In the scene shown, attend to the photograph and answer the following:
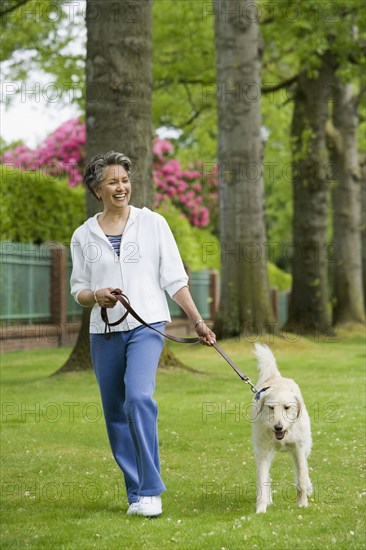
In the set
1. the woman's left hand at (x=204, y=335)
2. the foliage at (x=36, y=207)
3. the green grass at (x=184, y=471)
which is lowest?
the green grass at (x=184, y=471)

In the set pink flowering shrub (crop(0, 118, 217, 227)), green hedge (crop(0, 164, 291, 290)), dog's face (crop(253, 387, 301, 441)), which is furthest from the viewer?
pink flowering shrub (crop(0, 118, 217, 227))

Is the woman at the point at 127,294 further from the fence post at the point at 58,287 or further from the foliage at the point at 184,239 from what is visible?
the foliage at the point at 184,239

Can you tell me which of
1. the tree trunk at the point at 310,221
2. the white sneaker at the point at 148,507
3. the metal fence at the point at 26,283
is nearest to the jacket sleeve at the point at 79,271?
the white sneaker at the point at 148,507

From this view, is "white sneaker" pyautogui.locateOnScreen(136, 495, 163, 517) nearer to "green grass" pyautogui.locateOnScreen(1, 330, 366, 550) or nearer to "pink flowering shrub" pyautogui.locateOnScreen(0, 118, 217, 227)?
"green grass" pyautogui.locateOnScreen(1, 330, 366, 550)

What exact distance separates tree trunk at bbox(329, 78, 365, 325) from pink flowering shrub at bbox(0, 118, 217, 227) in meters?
6.16

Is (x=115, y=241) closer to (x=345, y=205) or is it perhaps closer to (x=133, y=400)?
(x=133, y=400)

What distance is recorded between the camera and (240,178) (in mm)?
18844

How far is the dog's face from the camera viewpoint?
640cm

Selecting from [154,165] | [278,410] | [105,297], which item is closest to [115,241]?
[105,297]

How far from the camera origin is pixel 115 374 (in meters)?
6.19

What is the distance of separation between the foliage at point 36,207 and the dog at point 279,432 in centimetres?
1485

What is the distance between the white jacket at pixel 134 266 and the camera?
20.3 ft

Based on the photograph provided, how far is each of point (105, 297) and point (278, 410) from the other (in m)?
1.47

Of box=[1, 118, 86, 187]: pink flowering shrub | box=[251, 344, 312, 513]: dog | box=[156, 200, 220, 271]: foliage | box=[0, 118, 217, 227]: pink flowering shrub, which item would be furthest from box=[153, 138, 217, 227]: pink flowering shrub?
box=[251, 344, 312, 513]: dog
